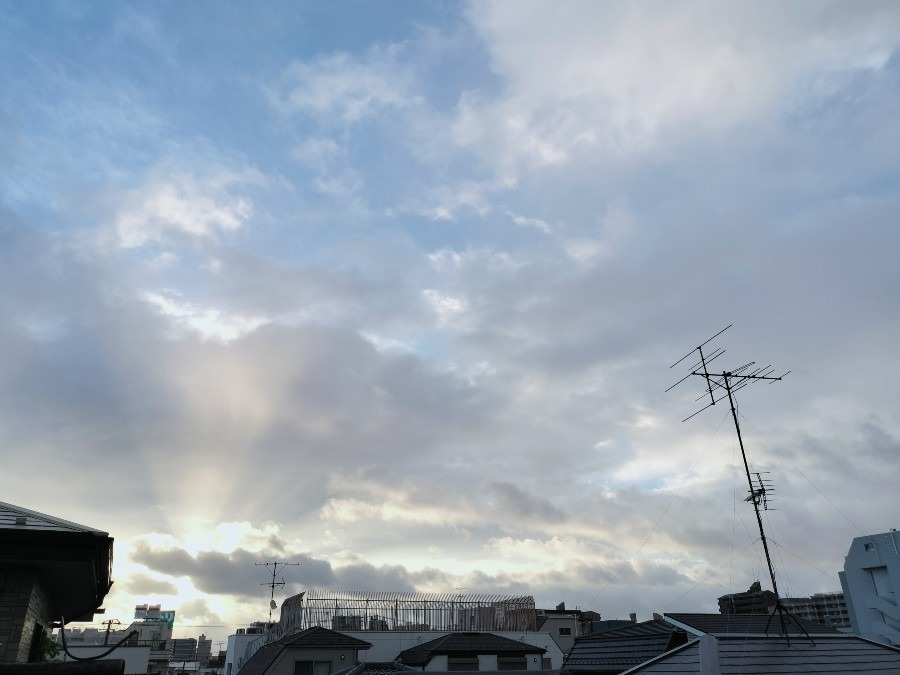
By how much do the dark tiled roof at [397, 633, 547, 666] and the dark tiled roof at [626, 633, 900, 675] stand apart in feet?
79.4

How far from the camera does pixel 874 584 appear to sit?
52250 mm

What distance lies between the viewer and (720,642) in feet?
48.0

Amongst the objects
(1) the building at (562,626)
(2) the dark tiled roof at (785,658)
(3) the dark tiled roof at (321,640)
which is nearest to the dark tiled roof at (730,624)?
(2) the dark tiled roof at (785,658)

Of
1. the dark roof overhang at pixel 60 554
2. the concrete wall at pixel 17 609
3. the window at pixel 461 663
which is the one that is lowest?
the window at pixel 461 663

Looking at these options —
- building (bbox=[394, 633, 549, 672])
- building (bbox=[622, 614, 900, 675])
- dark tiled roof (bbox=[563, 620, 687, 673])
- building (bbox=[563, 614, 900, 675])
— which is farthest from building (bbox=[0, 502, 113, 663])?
building (bbox=[394, 633, 549, 672])

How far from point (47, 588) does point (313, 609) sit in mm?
32881

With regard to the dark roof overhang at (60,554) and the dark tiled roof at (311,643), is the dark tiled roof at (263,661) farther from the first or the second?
the dark roof overhang at (60,554)

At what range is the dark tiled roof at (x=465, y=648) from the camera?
119ft

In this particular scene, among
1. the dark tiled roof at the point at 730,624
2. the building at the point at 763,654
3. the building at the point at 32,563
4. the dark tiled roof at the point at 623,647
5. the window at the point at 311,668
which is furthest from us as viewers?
the window at the point at 311,668

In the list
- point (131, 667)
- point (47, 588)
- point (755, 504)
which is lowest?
point (131, 667)

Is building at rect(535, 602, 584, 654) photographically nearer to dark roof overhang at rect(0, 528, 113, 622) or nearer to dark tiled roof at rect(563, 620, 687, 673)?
dark tiled roof at rect(563, 620, 687, 673)

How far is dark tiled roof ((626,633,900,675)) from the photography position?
1357cm

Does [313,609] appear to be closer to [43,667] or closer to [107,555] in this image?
[107,555]

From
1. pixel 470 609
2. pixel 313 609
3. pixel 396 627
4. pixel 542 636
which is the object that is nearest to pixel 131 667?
pixel 313 609
